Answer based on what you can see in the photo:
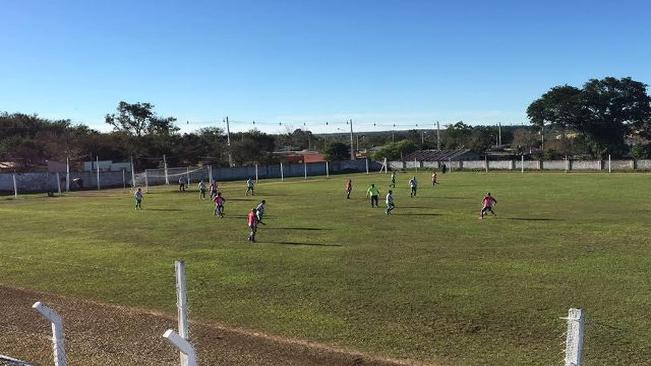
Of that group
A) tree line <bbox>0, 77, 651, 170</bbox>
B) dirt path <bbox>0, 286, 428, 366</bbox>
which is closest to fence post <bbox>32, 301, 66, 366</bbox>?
dirt path <bbox>0, 286, 428, 366</bbox>

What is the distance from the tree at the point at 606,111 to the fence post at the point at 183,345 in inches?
3494

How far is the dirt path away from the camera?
9.48m

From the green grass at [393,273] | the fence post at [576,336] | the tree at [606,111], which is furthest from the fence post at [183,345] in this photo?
the tree at [606,111]

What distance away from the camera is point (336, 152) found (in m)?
106

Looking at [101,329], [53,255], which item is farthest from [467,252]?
[53,255]

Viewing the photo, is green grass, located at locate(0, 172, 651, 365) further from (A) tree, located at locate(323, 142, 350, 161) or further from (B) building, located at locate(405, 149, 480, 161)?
(A) tree, located at locate(323, 142, 350, 161)

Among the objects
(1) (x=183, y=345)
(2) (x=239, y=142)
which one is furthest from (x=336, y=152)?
(1) (x=183, y=345)

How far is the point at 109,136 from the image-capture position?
9144cm

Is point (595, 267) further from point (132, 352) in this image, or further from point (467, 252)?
point (132, 352)

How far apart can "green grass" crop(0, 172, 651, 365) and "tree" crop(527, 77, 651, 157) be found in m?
59.1

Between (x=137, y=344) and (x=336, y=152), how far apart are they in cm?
9647

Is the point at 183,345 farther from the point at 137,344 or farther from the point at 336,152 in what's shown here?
the point at 336,152

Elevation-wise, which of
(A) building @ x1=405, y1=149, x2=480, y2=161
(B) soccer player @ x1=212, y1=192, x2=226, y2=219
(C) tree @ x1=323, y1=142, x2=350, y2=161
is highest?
(C) tree @ x1=323, y1=142, x2=350, y2=161

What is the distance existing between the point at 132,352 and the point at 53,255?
12.3 metres
